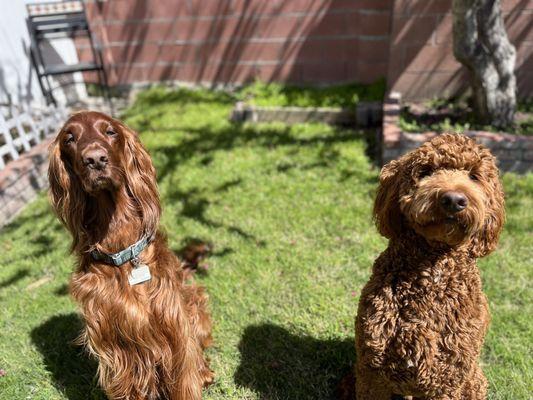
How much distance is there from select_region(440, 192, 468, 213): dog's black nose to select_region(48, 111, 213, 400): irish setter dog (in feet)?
4.98

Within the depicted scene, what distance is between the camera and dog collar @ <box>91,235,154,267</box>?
2.32 metres

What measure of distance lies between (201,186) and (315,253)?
70.6 inches

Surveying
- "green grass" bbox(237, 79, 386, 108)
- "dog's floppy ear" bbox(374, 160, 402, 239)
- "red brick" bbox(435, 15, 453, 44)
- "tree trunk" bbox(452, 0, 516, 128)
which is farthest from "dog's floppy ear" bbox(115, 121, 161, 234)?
"red brick" bbox(435, 15, 453, 44)

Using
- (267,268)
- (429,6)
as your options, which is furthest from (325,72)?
(267,268)

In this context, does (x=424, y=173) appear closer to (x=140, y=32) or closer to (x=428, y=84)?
(x=428, y=84)

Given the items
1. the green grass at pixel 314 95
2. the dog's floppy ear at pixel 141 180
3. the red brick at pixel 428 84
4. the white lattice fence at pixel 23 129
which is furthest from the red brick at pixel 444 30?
the white lattice fence at pixel 23 129

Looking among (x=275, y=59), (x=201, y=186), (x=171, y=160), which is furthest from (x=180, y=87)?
(x=201, y=186)

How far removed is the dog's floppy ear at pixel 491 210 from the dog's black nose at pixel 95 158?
175 centimetres

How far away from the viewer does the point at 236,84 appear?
777 centimetres

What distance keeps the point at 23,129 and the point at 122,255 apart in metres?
4.46

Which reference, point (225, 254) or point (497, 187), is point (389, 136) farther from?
point (497, 187)

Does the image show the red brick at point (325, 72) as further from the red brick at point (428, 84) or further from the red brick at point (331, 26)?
the red brick at point (428, 84)

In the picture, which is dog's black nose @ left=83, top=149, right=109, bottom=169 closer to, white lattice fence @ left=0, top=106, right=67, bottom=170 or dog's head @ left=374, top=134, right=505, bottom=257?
dog's head @ left=374, top=134, right=505, bottom=257

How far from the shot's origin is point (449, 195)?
1.68 m
